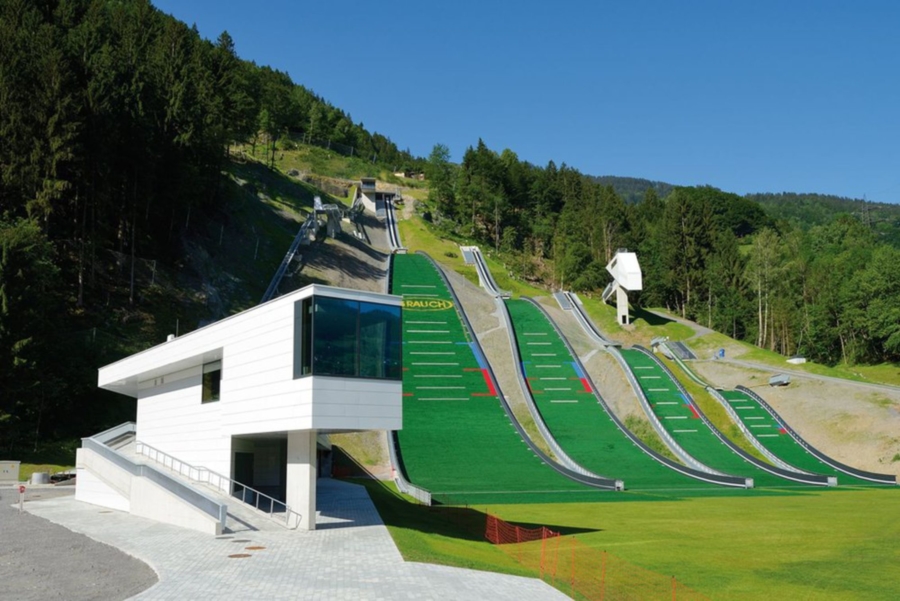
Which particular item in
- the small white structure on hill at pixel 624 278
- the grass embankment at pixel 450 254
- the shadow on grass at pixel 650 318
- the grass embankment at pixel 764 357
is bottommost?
the grass embankment at pixel 764 357

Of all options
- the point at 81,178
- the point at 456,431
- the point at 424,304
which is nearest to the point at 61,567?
the point at 456,431

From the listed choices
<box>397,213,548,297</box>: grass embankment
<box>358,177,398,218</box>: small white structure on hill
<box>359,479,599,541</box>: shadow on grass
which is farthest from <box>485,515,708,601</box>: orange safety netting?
<box>358,177,398,218</box>: small white structure on hill

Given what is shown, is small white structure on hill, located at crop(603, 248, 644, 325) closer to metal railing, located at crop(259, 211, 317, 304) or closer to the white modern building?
metal railing, located at crop(259, 211, 317, 304)

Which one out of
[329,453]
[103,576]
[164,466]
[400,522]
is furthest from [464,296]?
[103,576]

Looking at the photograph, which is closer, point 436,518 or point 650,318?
point 436,518

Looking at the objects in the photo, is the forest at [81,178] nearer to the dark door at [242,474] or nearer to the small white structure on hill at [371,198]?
the dark door at [242,474]

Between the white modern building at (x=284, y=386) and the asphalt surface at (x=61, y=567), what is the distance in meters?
3.17

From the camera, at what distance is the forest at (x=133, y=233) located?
3180 centimetres

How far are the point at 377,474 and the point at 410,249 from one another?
45.7 meters

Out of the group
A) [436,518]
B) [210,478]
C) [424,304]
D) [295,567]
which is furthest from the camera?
[424,304]

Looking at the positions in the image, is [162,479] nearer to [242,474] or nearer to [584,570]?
[242,474]

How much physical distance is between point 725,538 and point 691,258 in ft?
204

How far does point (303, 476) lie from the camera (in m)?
18.9

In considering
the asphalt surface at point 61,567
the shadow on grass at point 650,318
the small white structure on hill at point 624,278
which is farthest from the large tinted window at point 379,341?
the shadow on grass at point 650,318
